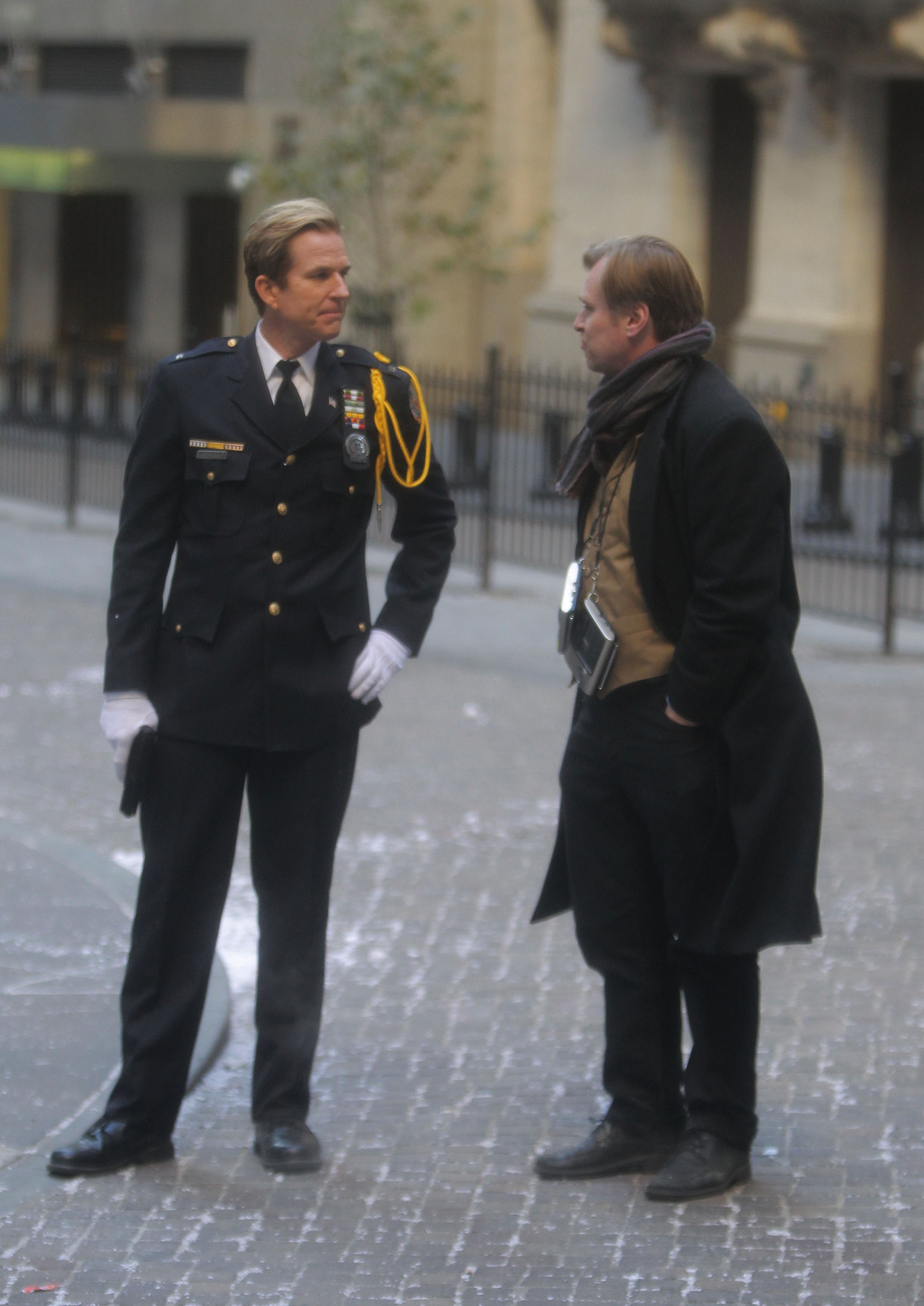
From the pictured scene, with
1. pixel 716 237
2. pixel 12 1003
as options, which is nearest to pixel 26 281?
pixel 716 237

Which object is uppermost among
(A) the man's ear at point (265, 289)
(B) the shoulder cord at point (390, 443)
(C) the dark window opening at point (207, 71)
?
(C) the dark window opening at point (207, 71)

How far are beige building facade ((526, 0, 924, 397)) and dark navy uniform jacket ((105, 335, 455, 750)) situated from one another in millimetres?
16496

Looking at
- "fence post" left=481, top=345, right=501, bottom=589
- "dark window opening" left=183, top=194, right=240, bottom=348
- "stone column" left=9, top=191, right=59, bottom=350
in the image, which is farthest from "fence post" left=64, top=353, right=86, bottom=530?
"stone column" left=9, top=191, right=59, bottom=350

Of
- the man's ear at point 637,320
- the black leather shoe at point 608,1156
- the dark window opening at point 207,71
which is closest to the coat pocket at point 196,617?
the man's ear at point 637,320

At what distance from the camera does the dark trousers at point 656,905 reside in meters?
4.24

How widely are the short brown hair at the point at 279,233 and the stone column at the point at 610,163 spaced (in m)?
19.4

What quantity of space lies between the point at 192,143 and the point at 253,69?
55.2 inches

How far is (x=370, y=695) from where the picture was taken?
176 inches

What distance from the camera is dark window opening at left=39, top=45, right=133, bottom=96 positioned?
103 feet

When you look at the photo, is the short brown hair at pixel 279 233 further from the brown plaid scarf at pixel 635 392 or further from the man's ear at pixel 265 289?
the brown plaid scarf at pixel 635 392

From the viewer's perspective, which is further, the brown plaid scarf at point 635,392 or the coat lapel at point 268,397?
the coat lapel at point 268,397

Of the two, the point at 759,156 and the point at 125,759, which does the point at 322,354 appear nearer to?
the point at 125,759

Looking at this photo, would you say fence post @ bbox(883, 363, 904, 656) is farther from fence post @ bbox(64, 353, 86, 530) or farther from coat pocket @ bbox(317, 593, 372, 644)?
coat pocket @ bbox(317, 593, 372, 644)

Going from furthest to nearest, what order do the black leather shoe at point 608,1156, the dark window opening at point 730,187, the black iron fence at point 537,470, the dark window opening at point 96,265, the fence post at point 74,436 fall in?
the dark window opening at point 96,265 < the dark window opening at point 730,187 < the fence post at point 74,436 < the black iron fence at point 537,470 < the black leather shoe at point 608,1156
